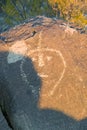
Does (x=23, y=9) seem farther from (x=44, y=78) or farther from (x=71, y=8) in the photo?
(x=44, y=78)

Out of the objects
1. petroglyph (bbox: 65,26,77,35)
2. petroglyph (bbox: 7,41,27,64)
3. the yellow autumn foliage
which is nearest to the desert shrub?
the yellow autumn foliage

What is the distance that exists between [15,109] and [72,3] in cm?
473

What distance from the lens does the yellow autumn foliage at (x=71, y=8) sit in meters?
7.06

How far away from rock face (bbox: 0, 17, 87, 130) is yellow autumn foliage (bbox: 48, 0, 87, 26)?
3854mm

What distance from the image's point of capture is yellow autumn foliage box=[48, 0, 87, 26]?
706cm

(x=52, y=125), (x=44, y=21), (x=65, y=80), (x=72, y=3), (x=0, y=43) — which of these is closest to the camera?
(x=52, y=125)

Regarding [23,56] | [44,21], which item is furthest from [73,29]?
[23,56]

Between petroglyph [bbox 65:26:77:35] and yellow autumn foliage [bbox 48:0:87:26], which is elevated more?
petroglyph [bbox 65:26:77:35]

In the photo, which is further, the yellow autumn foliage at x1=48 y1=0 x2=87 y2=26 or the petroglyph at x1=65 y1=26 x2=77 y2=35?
the yellow autumn foliage at x1=48 y1=0 x2=87 y2=26

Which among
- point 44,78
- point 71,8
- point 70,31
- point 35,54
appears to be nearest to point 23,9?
point 71,8

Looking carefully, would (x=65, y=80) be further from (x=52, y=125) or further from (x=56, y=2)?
(x=56, y=2)

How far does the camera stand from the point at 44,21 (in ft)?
11.3

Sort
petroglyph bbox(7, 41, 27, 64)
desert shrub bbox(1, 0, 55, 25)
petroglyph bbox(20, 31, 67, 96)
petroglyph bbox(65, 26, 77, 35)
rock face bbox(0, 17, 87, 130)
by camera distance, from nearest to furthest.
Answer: rock face bbox(0, 17, 87, 130) → petroglyph bbox(20, 31, 67, 96) → petroglyph bbox(7, 41, 27, 64) → petroglyph bbox(65, 26, 77, 35) → desert shrub bbox(1, 0, 55, 25)

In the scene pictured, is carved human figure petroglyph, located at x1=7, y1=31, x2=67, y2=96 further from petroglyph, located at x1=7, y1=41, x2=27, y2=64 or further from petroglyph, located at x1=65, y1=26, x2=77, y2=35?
petroglyph, located at x1=65, y1=26, x2=77, y2=35
